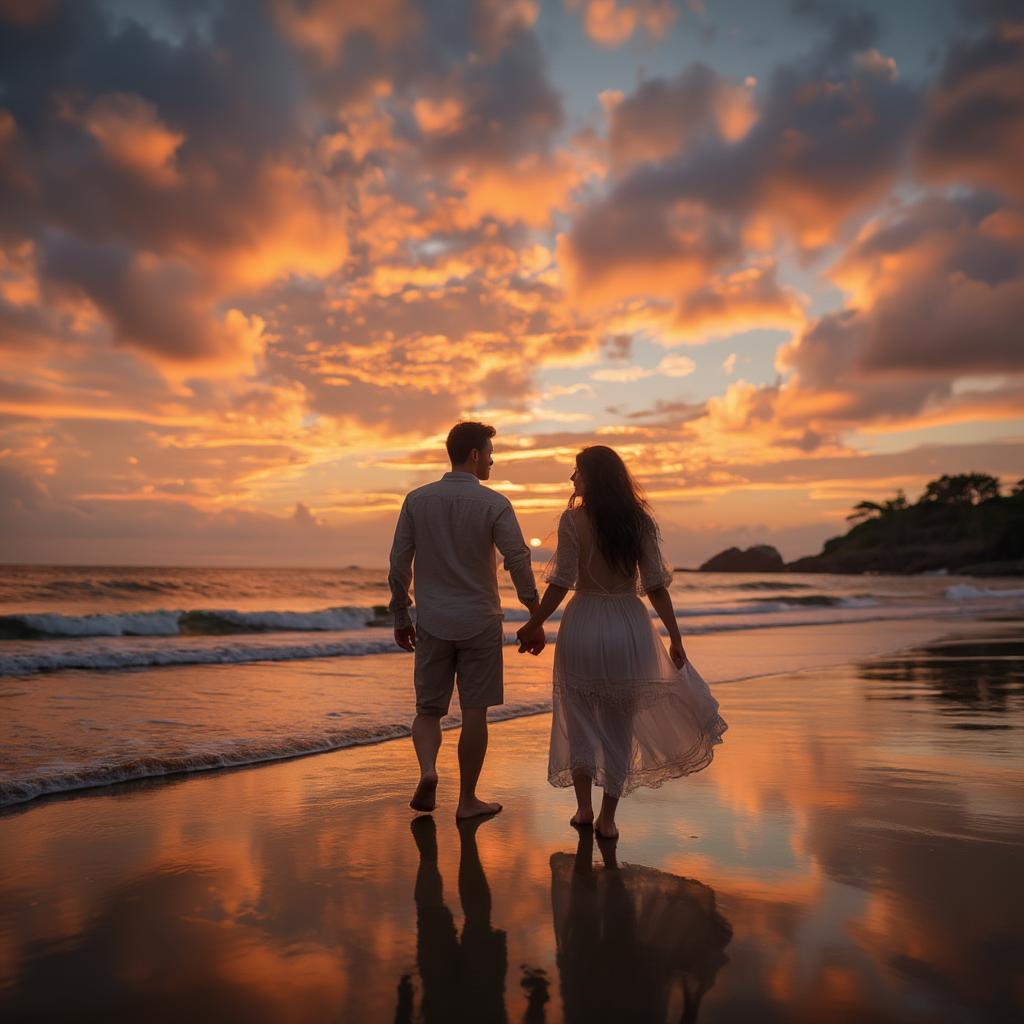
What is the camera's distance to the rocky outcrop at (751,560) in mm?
98044

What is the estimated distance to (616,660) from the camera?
180 inches

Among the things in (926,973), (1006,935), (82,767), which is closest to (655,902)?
(926,973)

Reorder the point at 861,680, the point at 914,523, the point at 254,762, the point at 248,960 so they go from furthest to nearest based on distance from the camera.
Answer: the point at 914,523 < the point at 861,680 < the point at 254,762 < the point at 248,960

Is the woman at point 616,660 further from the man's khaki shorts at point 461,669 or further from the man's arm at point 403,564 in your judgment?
the man's arm at point 403,564

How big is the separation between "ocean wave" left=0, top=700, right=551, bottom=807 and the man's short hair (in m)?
2.98

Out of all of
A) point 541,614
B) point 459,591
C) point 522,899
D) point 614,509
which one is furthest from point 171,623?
point 522,899

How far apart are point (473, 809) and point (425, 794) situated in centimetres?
30

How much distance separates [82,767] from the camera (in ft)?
19.2

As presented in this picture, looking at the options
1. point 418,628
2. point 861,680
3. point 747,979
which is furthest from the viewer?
point 861,680

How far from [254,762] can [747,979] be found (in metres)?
4.49

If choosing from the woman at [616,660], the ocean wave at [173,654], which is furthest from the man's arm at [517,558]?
the ocean wave at [173,654]

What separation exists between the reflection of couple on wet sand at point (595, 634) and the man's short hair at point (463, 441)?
23 cm

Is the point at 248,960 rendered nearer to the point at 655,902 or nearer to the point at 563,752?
the point at 655,902

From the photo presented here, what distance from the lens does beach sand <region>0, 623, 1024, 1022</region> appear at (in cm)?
270
